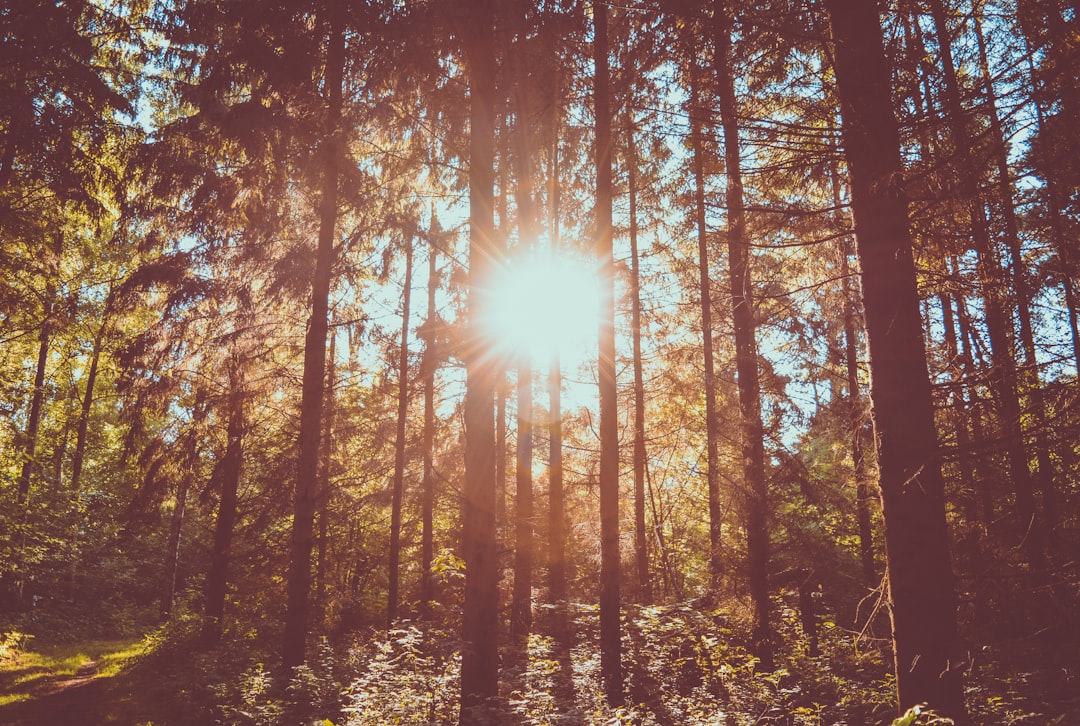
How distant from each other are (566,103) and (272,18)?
4.90 m

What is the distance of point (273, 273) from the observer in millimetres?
12047

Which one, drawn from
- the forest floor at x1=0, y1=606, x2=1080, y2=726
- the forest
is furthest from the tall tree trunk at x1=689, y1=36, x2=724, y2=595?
the forest floor at x1=0, y1=606, x2=1080, y2=726

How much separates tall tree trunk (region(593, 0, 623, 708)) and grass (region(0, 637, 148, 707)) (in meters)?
11.0

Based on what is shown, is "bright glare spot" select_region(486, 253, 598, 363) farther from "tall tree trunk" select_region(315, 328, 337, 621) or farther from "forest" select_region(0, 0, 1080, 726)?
"tall tree trunk" select_region(315, 328, 337, 621)

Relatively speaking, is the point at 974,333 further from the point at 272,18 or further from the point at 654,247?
the point at 272,18

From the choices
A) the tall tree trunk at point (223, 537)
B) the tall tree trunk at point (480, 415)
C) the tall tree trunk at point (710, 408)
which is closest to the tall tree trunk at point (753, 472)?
the tall tree trunk at point (710, 408)

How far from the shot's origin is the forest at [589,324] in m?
4.89

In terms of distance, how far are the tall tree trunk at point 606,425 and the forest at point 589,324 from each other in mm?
67

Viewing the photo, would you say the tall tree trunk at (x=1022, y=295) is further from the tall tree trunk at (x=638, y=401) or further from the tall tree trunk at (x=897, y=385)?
the tall tree trunk at (x=638, y=401)

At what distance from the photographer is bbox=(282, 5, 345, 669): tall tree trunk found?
9.90m

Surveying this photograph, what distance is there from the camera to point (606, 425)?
9.29 metres

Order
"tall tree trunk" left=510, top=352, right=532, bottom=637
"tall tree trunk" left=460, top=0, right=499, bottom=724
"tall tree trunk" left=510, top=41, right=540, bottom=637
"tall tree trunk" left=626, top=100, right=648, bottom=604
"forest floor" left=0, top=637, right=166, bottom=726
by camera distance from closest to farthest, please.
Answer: "tall tree trunk" left=460, top=0, right=499, bottom=724, "tall tree trunk" left=510, top=41, right=540, bottom=637, "forest floor" left=0, top=637, right=166, bottom=726, "tall tree trunk" left=510, top=352, right=532, bottom=637, "tall tree trunk" left=626, top=100, right=648, bottom=604

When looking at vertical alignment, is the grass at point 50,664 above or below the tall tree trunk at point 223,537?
below

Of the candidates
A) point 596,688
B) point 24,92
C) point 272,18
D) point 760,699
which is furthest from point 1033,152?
point 24,92
